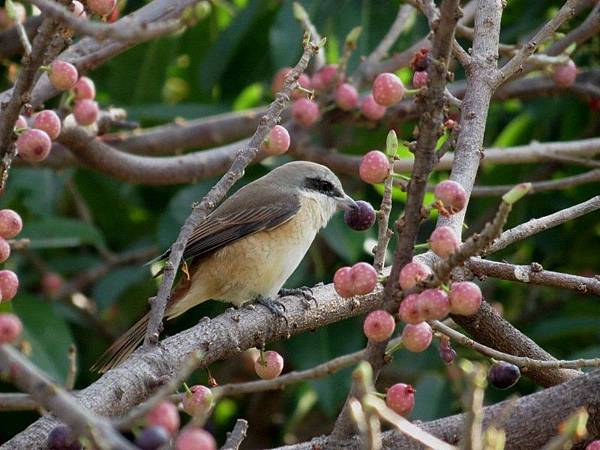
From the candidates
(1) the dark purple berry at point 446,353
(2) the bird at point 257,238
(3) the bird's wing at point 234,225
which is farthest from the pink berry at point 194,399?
(3) the bird's wing at point 234,225

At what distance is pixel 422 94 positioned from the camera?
2.06 m

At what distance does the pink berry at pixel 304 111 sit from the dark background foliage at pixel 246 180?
0.48 metres

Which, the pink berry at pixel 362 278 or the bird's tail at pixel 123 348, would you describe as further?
the bird's tail at pixel 123 348

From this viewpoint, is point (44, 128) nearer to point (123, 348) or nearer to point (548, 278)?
point (123, 348)

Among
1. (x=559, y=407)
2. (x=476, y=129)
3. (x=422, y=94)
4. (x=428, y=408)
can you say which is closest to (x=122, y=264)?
(x=428, y=408)

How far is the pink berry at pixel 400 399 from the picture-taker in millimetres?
2451

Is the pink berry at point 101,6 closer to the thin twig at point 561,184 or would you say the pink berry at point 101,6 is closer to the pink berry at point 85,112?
the pink berry at point 85,112

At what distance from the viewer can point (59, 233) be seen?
535 centimetres

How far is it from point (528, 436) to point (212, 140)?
3.08 m

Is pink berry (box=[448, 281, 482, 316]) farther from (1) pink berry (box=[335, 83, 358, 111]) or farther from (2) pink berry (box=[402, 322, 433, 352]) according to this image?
(1) pink berry (box=[335, 83, 358, 111])

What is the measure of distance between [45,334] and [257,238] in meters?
1.16

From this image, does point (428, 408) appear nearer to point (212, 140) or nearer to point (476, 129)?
point (212, 140)

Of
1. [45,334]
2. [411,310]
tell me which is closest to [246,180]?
[45,334]

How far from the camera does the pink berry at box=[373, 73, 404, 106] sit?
8.36ft
